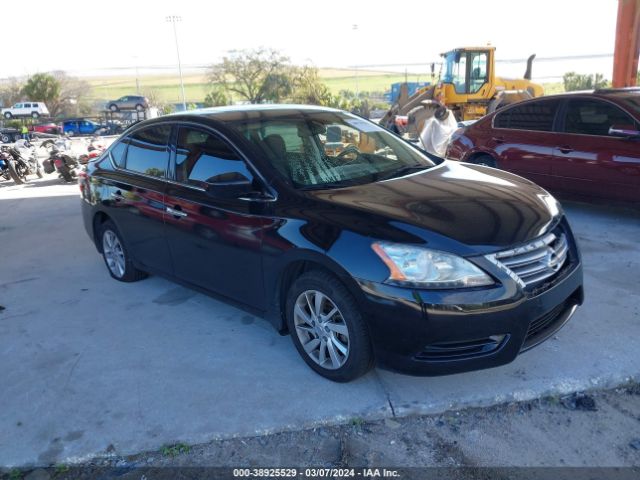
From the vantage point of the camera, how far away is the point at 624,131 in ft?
18.8

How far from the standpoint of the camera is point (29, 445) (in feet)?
9.23

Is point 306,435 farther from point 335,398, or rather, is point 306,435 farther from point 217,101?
point 217,101

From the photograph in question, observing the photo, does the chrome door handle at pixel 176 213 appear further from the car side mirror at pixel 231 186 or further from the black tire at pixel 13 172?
the black tire at pixel 13 172

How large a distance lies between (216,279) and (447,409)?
183 centimetres

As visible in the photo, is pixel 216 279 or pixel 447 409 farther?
pixel 216 279

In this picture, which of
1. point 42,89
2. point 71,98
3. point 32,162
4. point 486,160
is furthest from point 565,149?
→ point 71,98

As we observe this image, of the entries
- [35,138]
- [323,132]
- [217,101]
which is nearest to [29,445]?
[323,132]

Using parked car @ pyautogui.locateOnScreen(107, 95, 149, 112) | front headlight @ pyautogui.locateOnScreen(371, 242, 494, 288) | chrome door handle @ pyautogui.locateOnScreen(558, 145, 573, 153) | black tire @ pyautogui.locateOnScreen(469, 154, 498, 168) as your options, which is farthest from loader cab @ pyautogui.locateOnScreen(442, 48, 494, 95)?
parked car @ pyautogui.locateOnScreen(107, 95, 149, 112)

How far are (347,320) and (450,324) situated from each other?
0.57 meters

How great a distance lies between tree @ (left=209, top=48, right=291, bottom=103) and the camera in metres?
59.1

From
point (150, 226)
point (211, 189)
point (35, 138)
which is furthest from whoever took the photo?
point (35, 138)

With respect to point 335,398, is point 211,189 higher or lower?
higher

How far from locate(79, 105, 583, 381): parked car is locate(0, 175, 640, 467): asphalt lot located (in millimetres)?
288

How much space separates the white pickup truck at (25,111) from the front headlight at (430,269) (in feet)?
189
